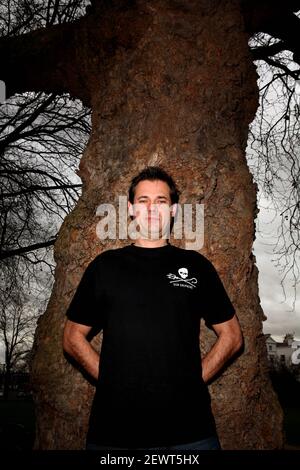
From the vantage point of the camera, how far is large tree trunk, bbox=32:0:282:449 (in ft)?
7.75

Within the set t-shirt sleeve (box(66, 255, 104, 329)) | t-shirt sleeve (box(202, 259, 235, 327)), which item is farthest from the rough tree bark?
t-shirt sleeve (box(66, 255, 104, 329))

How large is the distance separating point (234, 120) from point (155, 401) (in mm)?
1791

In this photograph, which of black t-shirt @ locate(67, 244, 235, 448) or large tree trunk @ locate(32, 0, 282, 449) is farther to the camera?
large tree trunk @ locate(32, 0, 282, 449)

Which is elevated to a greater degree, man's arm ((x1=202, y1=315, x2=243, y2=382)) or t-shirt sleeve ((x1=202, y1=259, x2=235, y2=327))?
t-shirt sleeve ((x1=202, y1=259, x2=235, y2=327))

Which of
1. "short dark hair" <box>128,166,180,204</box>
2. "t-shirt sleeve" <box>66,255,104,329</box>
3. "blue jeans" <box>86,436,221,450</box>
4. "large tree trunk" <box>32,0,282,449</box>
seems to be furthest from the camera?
"short dark hair" <box>128,166,180,204</box>

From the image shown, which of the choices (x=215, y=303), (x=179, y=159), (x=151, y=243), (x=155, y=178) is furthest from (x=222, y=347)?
(x=179, y=159)

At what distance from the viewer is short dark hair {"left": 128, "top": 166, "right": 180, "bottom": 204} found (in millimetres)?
2479

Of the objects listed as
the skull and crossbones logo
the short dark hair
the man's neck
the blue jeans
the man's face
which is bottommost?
the blue jeans

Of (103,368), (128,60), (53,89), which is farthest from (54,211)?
(103,368)

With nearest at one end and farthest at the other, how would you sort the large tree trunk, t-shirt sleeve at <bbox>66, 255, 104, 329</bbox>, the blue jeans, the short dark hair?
the blue jeans < t-shirt sleeve at <bbox>66, 255, 104, 329</bbox> < the large tree trunk < the short dark hair

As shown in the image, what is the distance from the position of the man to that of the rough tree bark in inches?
6.3

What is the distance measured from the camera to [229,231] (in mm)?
2539

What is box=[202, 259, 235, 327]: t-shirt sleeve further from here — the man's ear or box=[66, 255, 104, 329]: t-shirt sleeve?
box=[66, 255, 104, 329]: t-shirt sleeve
